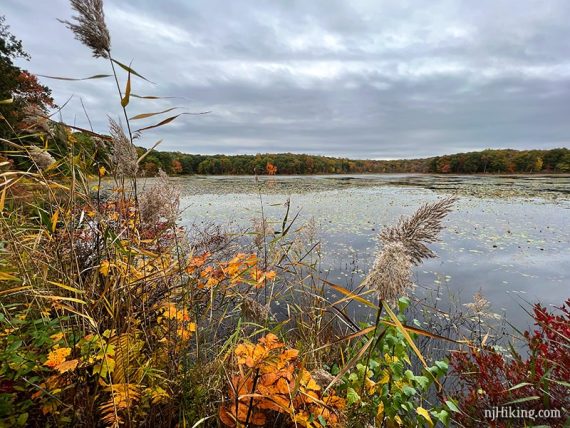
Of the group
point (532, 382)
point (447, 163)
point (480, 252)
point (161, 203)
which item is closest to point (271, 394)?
point (161, 203)

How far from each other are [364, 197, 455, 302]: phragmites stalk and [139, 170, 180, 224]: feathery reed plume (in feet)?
5.73

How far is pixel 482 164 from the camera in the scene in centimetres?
8956

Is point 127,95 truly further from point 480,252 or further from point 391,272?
point 480,252

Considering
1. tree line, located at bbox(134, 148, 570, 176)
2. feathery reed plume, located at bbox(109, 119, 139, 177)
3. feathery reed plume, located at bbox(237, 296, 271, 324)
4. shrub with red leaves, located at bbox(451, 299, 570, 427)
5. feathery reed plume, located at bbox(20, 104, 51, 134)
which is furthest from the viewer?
tree line, located at bbox(134, 148, 570, 176)

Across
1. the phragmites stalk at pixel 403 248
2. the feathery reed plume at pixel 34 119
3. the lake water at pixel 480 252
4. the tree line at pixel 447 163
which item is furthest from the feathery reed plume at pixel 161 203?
the tree line at pixel 447 163

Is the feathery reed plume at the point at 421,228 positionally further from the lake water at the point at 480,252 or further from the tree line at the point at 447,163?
the tree line at the point at 447,163

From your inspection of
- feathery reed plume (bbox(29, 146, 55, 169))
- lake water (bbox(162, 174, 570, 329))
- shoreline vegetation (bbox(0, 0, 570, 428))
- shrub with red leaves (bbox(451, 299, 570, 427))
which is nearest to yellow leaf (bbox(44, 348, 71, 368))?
shoreline vegetation (bbox(0, 0, 570, 428))

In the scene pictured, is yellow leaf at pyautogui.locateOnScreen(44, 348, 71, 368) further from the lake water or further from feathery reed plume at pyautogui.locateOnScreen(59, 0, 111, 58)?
feathery reed plume at pyautogui.locateOnScreen(59, 0, 111, 58)

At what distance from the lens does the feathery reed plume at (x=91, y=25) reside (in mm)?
1742

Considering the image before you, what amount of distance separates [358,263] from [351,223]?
18.4 ft

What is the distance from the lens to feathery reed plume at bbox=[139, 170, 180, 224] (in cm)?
251

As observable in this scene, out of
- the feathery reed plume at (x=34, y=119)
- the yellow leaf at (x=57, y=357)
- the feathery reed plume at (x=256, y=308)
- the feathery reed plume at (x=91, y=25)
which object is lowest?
the feathery reed plume at (x=256, y=308)

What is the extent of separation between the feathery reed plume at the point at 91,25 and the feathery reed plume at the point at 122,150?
50cm

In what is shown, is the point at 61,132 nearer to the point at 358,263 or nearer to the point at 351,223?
the point at 358,263
